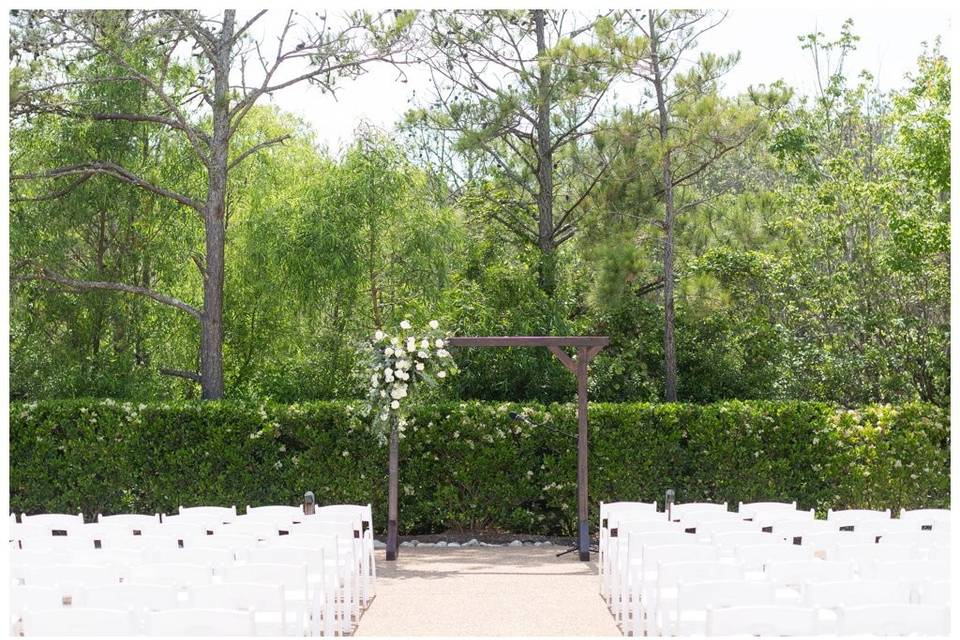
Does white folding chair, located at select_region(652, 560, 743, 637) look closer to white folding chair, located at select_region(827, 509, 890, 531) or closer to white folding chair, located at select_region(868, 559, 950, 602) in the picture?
white folding chair, located at select_region(868, 559, 950, 602)

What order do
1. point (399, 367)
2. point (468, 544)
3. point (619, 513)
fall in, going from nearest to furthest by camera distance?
point (619, 513) < point (399, 367) < point (468, 544)

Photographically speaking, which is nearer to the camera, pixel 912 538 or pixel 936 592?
pixel 936 592

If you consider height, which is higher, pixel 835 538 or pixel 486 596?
pixel 835 538

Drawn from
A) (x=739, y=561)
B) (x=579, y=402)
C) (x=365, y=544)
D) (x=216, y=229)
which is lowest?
(x=365, y=544)

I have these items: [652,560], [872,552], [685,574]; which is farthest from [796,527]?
[685,574]

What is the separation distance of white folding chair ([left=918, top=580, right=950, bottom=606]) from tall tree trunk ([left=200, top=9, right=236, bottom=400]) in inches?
442

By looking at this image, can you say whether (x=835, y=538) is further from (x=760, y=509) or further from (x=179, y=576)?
(x=179, y=576)

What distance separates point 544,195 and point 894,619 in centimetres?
1344

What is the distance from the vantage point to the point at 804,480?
527 inches

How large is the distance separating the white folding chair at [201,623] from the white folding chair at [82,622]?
0.40ft

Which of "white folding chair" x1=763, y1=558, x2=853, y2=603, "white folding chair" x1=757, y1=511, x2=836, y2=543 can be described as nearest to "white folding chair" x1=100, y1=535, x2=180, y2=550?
"white folding chair" x1=763, y1=558, x2=853, y2=603

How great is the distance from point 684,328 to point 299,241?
5708 millimetres

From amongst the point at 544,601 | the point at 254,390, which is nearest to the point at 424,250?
the point at 254,390

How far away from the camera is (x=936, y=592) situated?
6.50m
